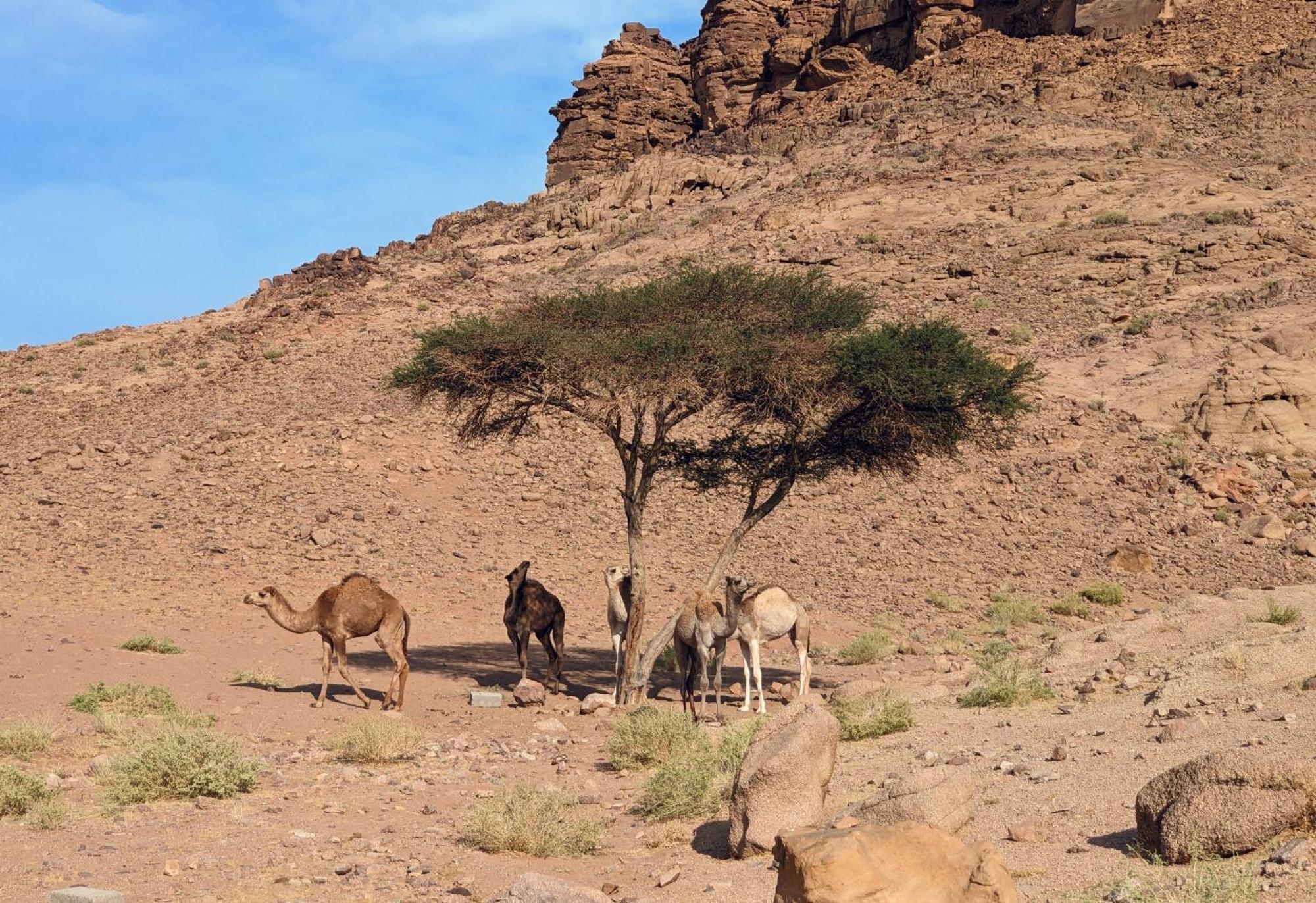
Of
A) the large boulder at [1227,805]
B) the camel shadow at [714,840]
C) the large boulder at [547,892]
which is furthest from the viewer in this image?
the camel shadow at [714,840]

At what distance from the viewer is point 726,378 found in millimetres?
17344

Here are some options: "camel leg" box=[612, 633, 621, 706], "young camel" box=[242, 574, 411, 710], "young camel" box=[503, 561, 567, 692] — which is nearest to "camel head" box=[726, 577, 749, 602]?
"camel leg" box=[612, 633, 621, 706]

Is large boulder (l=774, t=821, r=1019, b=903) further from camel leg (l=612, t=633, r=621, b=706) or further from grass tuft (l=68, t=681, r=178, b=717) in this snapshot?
camel leg (l=612, t=633, r=621, b=706)

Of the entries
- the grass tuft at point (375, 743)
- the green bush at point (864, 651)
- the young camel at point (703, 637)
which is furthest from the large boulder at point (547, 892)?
the green bush at point (864, 651)

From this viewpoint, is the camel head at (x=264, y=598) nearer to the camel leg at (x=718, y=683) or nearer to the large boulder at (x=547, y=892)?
the camel leg at (x=718, y=683)

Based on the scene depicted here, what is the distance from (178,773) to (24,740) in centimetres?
218

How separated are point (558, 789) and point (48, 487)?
71.1 feet

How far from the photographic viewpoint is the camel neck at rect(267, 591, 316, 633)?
1473 centimetres

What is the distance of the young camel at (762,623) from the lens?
48.4ft

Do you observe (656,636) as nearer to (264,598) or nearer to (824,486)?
(264,598)

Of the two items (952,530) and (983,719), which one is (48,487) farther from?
(983,719)

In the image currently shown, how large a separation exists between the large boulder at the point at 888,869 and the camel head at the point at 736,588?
8484mm

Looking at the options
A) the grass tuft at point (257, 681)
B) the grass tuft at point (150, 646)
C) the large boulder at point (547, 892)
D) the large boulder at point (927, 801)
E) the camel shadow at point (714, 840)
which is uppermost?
the grass tuft at point (150, 646)

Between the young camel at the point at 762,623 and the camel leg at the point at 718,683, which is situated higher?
the young camel at the point at 762,623
